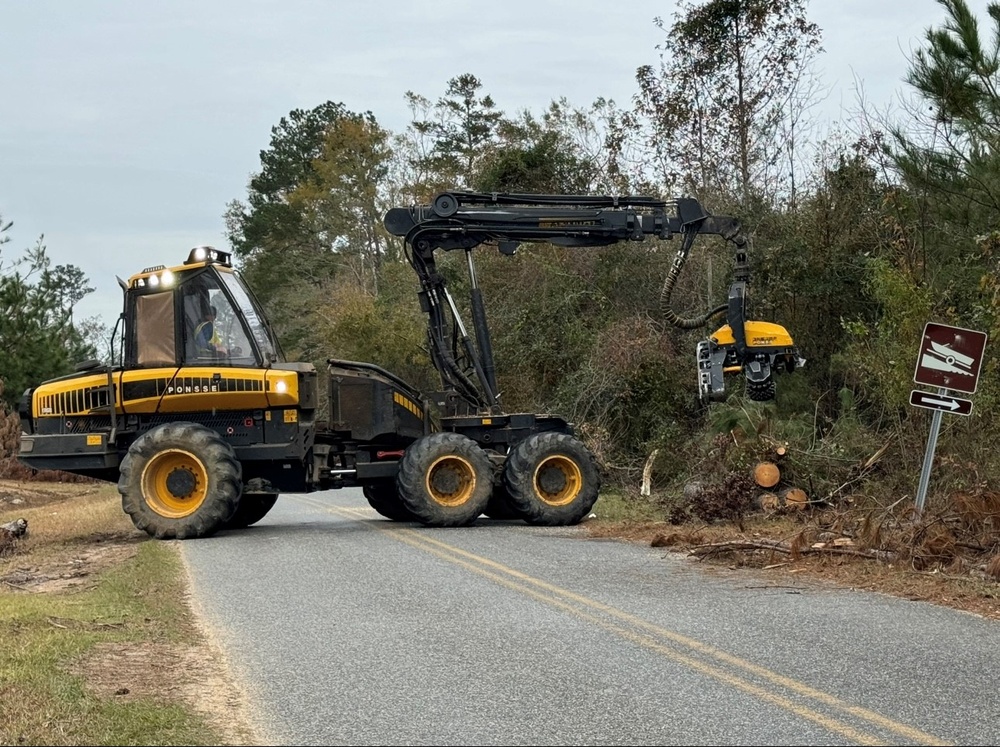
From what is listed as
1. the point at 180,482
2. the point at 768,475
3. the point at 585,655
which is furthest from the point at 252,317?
the point at 585,655

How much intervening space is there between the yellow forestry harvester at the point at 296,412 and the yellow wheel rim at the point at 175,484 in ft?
0.06

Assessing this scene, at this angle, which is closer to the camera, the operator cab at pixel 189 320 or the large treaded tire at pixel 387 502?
the operator cab at pixel 189 320

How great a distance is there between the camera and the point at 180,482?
1739 cm

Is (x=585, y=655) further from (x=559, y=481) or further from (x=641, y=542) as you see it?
(x=559, y=481)

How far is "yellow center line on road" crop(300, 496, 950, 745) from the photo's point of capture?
668 centimetres

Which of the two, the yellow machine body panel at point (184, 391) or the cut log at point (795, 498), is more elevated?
the yellow machine body panel at point (184, 391)

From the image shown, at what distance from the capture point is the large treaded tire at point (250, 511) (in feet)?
64.2

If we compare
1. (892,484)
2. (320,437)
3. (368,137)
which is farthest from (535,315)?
(368,137)

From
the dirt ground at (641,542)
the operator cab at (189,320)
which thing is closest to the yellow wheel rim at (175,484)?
the dirt ground at (641,542)

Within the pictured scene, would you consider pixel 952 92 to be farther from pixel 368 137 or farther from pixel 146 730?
pixel 368 137

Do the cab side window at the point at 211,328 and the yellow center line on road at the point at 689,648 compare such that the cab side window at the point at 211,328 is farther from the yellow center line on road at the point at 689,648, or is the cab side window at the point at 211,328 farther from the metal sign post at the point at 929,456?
the metal sign post at the point at 929,456

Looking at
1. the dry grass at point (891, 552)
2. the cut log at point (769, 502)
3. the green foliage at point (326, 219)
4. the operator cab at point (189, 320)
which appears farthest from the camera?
the green foliage at point (326, 219)

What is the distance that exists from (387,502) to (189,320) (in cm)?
447

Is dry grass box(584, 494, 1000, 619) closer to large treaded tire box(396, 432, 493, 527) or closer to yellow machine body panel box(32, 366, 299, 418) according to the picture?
large treaded tire box(396, 432, 493, 527)
